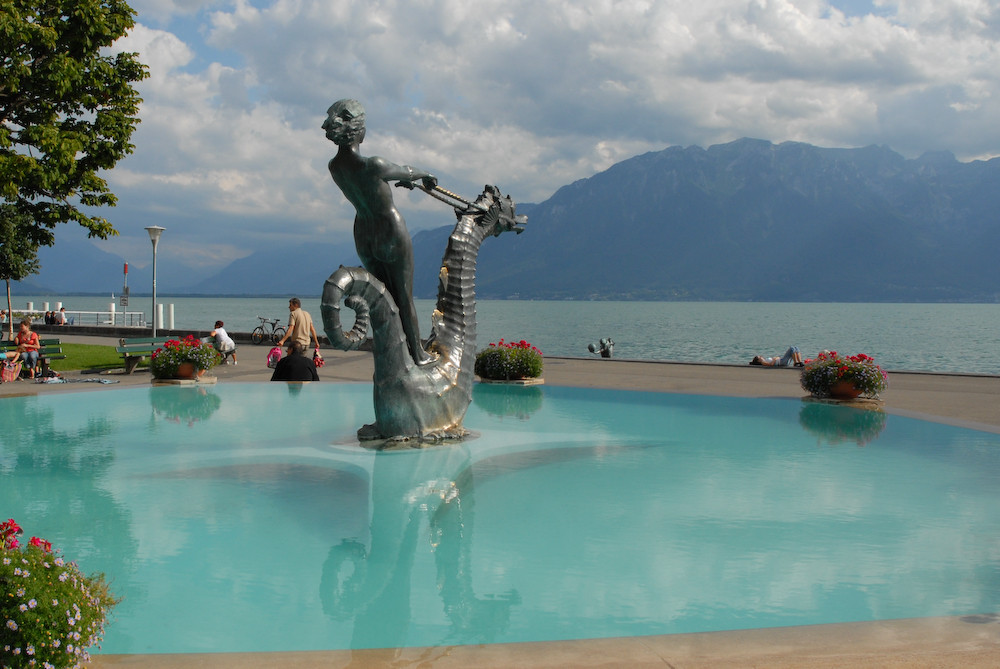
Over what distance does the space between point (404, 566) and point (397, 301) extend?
5.00 meters

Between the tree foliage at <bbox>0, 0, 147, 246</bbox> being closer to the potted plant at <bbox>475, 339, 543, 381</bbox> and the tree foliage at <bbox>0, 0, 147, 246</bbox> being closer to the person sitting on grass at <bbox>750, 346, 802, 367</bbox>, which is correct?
the potted plant at <bbox>475, 339, 543, 381</bbox>

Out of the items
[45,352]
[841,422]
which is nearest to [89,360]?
[45,352]

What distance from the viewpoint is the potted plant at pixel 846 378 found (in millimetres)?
15617

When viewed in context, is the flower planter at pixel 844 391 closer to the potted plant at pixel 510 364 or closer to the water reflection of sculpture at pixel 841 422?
the water reflection of sculpture at pixel 841 422

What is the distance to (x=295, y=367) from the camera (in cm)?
1723

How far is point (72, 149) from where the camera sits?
66.2 ft

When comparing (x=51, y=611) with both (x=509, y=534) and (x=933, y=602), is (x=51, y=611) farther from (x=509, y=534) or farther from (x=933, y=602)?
(x=933, y=602)

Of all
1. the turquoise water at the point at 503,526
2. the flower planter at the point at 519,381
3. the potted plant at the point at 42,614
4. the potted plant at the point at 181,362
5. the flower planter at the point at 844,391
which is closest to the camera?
the potted plant at the point at 42,614

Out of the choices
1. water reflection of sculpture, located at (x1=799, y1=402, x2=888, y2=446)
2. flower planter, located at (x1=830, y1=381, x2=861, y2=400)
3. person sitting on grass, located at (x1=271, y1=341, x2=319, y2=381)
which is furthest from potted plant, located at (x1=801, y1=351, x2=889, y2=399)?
person sitting on grass, located at (x1=271, y1=341, x2=319, y2=381)

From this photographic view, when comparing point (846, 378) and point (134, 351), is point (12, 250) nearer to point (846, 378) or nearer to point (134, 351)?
point (134, 351)

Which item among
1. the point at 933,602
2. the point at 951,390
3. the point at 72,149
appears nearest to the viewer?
the point at 933,602

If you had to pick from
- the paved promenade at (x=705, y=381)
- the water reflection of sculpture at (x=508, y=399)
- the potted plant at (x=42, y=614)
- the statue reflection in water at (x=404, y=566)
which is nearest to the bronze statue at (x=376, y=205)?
the statue reflection in water at (x=404, y=566)

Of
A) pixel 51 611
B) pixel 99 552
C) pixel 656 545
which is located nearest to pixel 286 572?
pixel 99 552

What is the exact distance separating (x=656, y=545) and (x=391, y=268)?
536 cm
